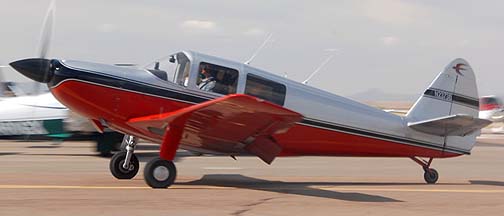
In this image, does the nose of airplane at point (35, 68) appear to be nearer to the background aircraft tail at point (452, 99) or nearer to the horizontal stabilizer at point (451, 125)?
the horizontal stabilizer at point (451, 125)

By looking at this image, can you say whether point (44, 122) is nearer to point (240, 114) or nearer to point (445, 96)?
point (240, 114)

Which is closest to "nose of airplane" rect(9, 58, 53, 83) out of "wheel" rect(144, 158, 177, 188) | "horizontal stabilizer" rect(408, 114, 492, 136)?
"wheel" rect(144, 158, 177, 188)

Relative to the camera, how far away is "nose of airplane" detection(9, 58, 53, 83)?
10477 mm

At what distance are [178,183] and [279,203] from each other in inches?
106

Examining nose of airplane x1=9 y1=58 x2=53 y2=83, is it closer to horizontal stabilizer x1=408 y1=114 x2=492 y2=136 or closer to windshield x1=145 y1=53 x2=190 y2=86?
windshield x1=145 y1=53 x2=190 y2=86

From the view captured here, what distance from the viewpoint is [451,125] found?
12453mm

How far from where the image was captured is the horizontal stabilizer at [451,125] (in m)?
12.1

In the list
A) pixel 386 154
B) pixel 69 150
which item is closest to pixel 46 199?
pixel 386 154

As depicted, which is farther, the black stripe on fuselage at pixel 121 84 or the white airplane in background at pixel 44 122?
the white airplane in background at pixel 44 122

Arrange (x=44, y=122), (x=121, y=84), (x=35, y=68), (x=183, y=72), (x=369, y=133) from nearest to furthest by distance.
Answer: (x=35, y=68)
(x=121, y=84)
(x=183, y=72)
(x=369, y=133)
(x=44, y=122)

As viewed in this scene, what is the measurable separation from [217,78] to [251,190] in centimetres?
174

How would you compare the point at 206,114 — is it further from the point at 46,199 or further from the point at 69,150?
the point at 69,150

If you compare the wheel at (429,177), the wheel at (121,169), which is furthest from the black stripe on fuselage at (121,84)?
the wheel at (429,177)

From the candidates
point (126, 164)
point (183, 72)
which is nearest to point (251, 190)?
point (183, 72)
